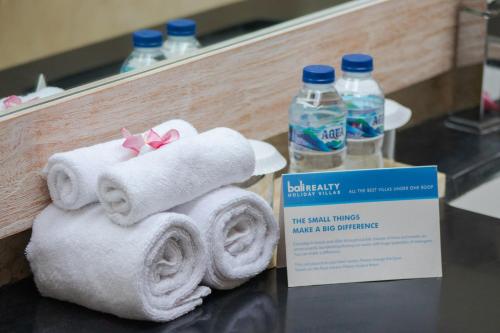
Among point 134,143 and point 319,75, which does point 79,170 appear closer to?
point 134,143

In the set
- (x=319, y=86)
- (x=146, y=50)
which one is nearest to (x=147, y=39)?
(x=146, y=50)

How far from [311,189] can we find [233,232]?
4.9 inches

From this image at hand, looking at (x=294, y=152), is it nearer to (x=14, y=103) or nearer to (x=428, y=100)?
(x=14, y=103)

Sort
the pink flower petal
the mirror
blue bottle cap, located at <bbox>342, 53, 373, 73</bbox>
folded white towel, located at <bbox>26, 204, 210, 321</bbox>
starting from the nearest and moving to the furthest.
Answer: folded white towel, located at <bbox>26, 204, 210, 321</bbox> → the pink flower petal → the mirror → blue bottle cap, located at <bbox>342, 53, 373, 73</bbox>

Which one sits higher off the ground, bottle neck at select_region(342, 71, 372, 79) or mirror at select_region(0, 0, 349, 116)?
mirror at select_region(0, 0, 349, 116)

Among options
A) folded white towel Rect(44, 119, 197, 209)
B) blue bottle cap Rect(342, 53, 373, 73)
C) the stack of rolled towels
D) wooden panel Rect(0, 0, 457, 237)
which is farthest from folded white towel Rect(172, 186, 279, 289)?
blue bottle cap Rect(342, 53, 373, 73)

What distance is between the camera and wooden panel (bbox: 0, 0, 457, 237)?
4.25 ft

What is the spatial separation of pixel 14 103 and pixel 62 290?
0.27m

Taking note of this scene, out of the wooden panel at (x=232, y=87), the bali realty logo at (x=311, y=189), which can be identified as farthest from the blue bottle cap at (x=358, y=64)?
the bali realty logo at (x=311, y=189)

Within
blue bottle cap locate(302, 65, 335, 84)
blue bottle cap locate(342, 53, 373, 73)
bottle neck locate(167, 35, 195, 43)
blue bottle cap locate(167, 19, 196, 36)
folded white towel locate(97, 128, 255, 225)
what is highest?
blue bottle cap locate(167, 19, 196, 36)

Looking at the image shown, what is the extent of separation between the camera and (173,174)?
1212 millimetres

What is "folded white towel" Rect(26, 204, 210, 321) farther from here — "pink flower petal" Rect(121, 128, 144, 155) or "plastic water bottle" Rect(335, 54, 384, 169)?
"plastic water bottle" Rect(335, 54, 384, 169)

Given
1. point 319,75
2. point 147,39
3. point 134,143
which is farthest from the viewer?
point 147,39

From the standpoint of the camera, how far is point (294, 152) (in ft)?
4.90
